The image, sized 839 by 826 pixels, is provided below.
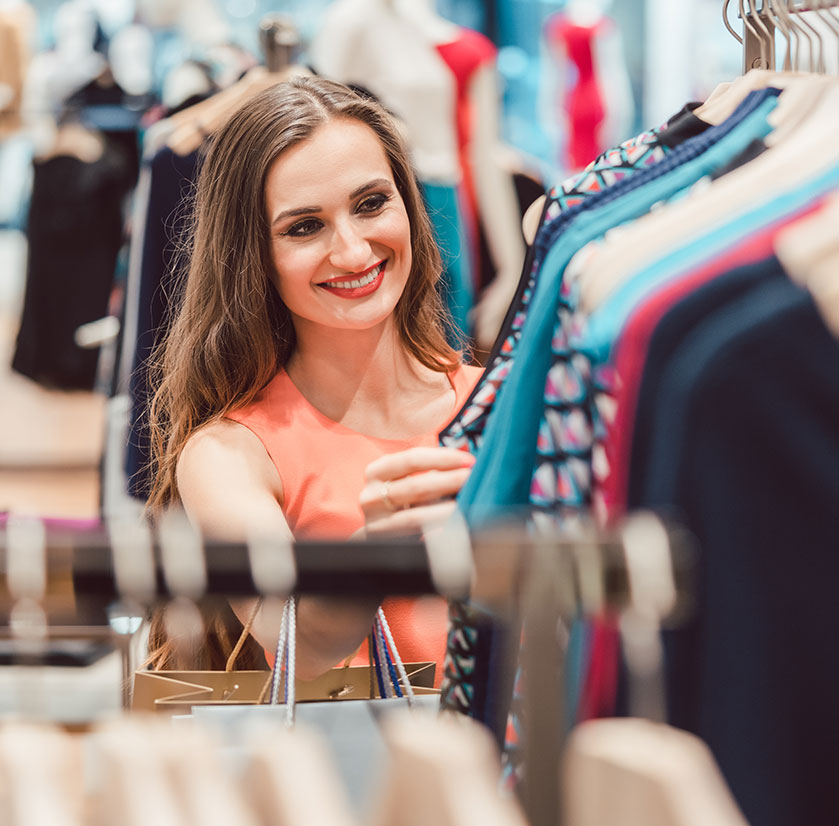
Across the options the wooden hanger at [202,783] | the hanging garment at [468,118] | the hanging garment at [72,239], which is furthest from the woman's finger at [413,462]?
the hanging garment at [72,239]

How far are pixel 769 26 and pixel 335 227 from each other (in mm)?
562

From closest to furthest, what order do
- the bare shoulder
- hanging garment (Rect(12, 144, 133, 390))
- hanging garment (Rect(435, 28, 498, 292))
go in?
the bare shoulder
hanging garment (Rect(435, 28, 498, 292))
hanging garment (Rect(12, 144, 133, 390))

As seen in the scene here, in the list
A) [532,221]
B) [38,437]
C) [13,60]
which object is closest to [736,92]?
[532,221]

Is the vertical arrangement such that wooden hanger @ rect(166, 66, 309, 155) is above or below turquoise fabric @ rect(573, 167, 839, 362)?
above

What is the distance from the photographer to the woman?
1408mm

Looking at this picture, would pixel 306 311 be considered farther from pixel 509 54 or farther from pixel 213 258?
pixel 509 54

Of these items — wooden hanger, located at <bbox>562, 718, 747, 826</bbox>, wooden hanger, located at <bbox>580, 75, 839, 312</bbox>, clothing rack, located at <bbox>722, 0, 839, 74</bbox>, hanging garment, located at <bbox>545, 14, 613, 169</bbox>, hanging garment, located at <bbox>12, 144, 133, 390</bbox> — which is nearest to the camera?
wooden hanger, located at <bbox>562, 718, 747, 826</bbox>

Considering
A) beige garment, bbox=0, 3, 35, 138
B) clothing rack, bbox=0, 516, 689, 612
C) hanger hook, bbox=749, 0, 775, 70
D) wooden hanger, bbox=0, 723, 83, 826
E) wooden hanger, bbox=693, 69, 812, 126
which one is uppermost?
beige garment, bbox=0, 3, 35, 138

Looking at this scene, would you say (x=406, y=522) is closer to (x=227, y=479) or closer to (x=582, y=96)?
(x=227, y=479)

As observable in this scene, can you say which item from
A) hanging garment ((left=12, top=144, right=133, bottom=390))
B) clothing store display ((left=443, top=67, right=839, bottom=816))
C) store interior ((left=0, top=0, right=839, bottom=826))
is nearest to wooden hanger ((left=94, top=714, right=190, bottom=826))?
store interior ((left=0, top=0, right=839, bottom=826))

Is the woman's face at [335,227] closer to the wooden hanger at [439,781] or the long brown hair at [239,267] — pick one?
the long brown hair at [239,267]

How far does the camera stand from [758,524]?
642mm

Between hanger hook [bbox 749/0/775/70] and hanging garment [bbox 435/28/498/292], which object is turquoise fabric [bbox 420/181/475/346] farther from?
hanger hook [bbox 749/0/775/70]

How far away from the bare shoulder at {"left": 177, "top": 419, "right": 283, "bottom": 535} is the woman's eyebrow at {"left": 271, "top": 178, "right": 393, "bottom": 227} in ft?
0.90
